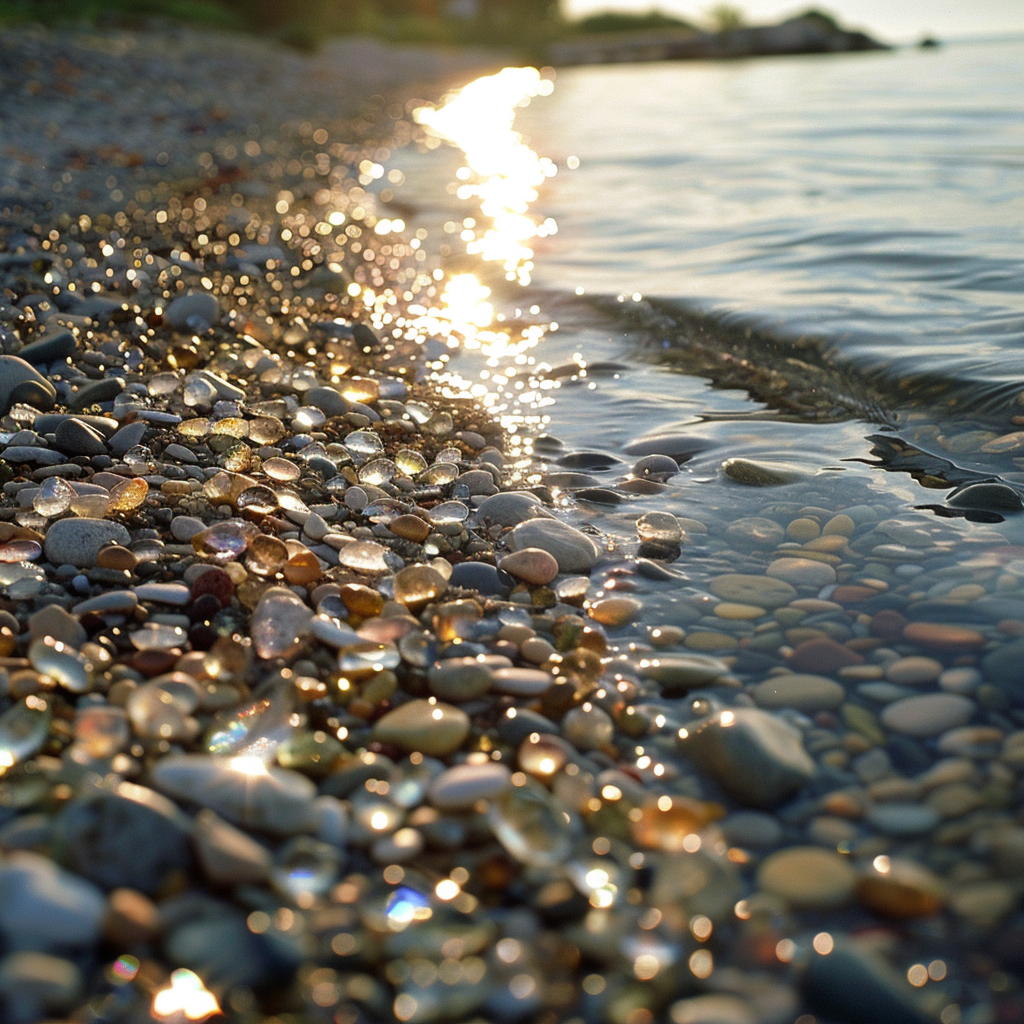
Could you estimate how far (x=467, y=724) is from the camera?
5.20 feet

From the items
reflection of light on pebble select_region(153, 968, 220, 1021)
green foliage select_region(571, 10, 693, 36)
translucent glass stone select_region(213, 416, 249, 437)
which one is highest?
green foliage select_region(571, 10, 693, 36)

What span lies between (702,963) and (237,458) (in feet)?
6.12

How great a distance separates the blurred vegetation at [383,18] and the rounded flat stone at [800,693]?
13.7 meters

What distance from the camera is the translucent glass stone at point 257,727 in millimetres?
1505

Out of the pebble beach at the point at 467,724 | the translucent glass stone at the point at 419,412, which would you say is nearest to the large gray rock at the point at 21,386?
the pebble beach at the point at 467,724

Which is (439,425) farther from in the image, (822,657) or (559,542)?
(822,657)

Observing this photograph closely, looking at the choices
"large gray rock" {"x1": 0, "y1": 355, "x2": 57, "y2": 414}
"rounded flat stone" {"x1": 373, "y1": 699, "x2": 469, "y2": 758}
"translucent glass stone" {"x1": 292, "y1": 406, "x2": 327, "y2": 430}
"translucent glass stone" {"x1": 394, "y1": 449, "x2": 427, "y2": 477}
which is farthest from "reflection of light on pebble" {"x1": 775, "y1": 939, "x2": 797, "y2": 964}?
"large gray rock" {"x1": 0, "y1": 355, "x2": 57, "y2": 414}

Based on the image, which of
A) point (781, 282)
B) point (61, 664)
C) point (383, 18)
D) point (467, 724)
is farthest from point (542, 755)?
point (383, 18)

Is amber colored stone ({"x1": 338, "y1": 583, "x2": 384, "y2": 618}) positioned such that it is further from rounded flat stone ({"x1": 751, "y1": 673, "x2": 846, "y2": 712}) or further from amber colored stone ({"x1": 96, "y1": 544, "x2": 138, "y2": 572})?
rounded flat stone ({"x1": 751, "y1": 673, "x2": 846, "y2": 712})

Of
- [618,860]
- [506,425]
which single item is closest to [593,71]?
[506,425]

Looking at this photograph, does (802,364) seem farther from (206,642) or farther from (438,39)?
(438,39)

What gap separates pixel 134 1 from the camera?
61.9 ft

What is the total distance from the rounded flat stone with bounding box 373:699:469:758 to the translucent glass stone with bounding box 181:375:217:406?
1728 mm

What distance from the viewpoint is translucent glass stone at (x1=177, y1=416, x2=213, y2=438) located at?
105 inches
